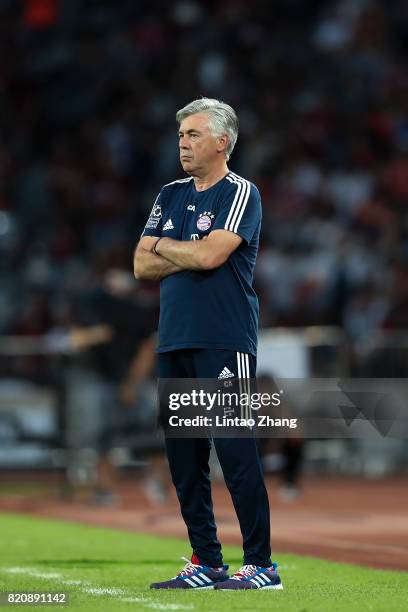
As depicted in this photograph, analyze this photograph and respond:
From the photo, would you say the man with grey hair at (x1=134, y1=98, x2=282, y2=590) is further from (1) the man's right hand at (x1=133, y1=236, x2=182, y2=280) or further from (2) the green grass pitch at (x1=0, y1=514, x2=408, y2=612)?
(2) the green grass pitch at (x1=0, y1=514, x2=408, y2=612)

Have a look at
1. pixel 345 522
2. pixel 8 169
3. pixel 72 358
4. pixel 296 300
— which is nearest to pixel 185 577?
pixel 345 522

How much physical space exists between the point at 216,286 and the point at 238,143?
602 inches

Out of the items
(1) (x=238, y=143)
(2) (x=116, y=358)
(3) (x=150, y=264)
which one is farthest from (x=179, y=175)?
(3) (x=150, y=264)

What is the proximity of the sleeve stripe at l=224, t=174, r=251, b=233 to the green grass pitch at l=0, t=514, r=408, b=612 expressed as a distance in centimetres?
174

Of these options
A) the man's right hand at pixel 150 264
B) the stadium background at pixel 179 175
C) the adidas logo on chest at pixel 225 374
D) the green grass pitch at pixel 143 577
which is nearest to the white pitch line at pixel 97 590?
the green grass pitch at pixel 143 577

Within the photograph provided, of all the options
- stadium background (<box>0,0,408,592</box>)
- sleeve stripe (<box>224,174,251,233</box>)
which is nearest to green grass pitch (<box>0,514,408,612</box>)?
sleeve stripe (<box>224,174,251,233</box>)

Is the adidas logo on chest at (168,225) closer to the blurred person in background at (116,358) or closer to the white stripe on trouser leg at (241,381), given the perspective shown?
the white stripe on trouser leg at (241,381)

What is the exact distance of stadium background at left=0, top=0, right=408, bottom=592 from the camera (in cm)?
1716

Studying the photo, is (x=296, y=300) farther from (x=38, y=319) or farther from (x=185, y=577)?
(x=185, y=577)

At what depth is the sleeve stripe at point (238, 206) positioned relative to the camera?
6.76 metres

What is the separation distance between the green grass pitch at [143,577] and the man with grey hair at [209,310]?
0.30m

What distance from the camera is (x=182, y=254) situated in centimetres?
676

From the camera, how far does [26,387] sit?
17359 mm

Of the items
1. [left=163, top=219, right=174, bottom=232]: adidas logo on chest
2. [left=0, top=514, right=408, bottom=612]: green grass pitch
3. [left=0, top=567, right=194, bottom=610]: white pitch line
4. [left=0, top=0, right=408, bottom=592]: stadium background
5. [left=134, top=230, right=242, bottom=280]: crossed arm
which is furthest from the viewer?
[left=0, top=0, right=408, bottom=592]: stadium background
